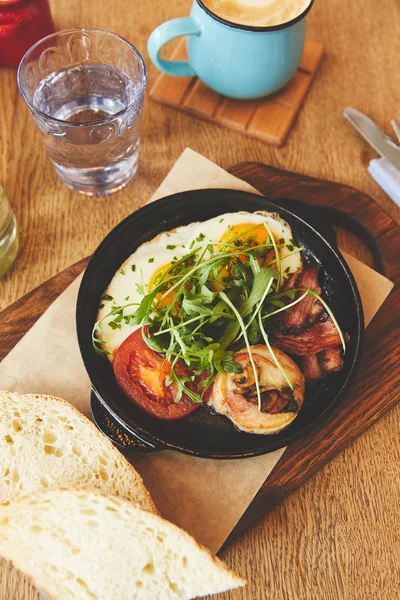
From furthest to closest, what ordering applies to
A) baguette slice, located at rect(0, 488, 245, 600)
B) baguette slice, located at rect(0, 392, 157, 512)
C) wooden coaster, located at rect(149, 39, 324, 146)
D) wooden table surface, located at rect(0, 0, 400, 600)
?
wooden coaster, located at rect(149, 39, 324, 146) < wooden table surface, located at rect(0, 0, 400, 600) < baguette slice, located at rect(0, 392, 157, 512) < baguette slice, located at rect(0, 488, 245, 600)

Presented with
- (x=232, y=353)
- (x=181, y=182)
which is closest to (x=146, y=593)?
(x=232, y=353)

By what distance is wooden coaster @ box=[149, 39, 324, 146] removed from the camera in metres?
2.25

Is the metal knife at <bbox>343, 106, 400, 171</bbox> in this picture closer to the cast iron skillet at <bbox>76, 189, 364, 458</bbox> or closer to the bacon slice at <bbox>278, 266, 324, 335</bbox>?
the cast iron skillet at <bbox>76, 189, 364, 458</bbox>

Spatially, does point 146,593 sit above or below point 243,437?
below

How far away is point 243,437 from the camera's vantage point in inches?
64.9

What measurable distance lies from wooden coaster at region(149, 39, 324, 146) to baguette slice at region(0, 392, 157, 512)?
1299 mm

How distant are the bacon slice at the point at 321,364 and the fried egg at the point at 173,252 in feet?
0.93

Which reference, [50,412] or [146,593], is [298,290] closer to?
[50,412]

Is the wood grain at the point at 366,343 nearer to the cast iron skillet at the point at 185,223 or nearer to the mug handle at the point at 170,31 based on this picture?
the cast iron skillet at the point at 185,223

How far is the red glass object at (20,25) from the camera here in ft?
6.67

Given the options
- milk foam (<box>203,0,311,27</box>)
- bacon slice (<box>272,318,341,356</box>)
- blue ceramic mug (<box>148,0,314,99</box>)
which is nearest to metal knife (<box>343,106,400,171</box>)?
blue ceramic mug (<box>148,0,314,99</box>)

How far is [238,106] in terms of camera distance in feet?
7.50

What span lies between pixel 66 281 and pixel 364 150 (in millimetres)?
1287

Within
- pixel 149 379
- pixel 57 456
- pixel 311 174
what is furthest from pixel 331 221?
pixel 57 456
